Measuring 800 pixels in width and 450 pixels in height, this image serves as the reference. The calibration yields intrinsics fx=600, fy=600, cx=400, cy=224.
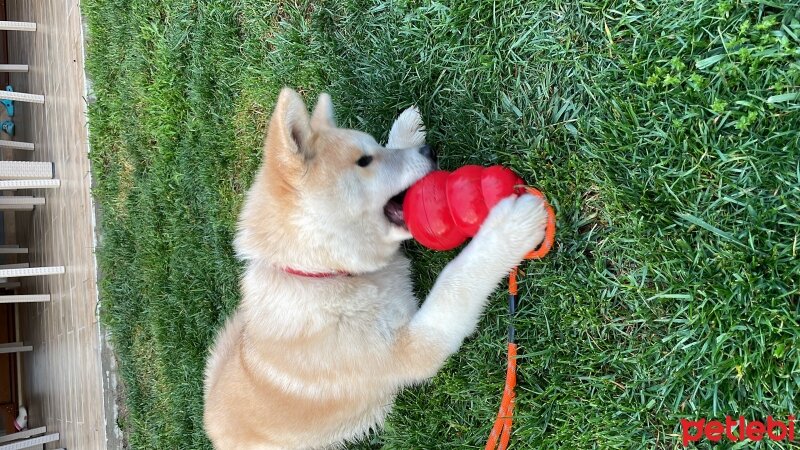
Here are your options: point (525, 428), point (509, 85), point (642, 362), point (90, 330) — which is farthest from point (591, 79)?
point (90, 330)

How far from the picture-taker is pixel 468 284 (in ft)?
8.48

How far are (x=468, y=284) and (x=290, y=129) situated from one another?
1.00 metres

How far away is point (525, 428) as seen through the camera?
2.76 metres

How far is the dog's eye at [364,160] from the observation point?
2.77 m

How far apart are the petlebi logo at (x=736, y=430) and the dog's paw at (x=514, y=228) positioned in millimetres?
892

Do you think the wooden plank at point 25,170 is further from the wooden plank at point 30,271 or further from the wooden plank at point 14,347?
the wooden plank at point 14,347

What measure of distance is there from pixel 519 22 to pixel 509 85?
29cm

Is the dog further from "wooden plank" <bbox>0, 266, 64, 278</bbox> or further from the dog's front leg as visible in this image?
"wooden plank" <bbox>0, 266, 64, 278</bbox>

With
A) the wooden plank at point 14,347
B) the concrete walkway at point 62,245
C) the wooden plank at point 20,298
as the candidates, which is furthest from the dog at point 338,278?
the wooden plank at point 14,347

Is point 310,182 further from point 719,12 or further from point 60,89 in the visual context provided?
point 60,89

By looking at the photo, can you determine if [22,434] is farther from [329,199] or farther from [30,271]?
[329,199]

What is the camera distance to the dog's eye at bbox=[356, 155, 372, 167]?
109 inches

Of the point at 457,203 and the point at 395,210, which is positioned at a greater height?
the point at 457,203

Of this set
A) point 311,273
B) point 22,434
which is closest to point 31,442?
point 22,434
